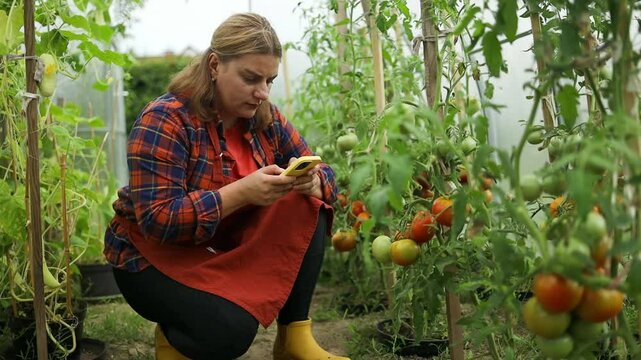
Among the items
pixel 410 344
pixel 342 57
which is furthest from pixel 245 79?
pixel 342 57

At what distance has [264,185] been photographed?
63.2 inches

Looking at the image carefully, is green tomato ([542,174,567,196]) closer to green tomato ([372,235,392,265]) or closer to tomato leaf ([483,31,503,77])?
tomato leaf ([483,31,503,77])

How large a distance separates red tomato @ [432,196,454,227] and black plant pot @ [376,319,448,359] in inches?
22.1

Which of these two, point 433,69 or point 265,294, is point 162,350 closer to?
point 265,294

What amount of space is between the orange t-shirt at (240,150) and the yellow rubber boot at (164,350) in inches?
17.0

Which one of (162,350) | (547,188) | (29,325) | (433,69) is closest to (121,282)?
(162,350)

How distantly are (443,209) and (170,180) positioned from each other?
2.04 ft

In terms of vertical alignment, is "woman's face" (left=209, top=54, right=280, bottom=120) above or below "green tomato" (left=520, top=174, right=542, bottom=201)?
above

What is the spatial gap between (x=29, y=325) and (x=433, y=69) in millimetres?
1217

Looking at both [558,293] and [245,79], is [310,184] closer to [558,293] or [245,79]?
[245,79]

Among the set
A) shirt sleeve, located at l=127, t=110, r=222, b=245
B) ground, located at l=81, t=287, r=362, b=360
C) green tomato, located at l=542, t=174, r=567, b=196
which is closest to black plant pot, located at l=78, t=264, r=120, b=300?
ground, located at l=81, t=287, r=362, b=360

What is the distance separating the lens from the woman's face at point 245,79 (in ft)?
5.51

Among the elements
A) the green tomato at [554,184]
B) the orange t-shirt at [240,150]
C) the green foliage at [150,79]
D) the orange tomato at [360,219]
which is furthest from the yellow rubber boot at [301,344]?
the green foliage at [150,79]

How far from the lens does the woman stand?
5.26ft
